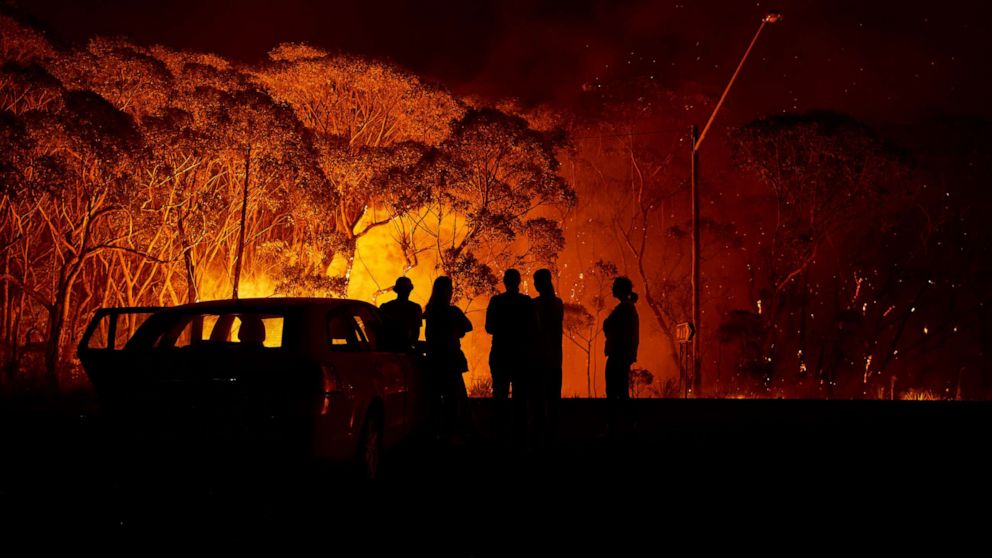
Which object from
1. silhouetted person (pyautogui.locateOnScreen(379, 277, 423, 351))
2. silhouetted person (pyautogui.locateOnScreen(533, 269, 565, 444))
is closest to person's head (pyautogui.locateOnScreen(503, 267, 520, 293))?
silhouetted person (pyautogui.locateOnScreen(533, 269, 565, 444))

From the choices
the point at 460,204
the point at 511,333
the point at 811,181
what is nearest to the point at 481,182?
the point at 460,204

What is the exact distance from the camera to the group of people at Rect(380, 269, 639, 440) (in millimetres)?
11320

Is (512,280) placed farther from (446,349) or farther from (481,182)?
(481,182)

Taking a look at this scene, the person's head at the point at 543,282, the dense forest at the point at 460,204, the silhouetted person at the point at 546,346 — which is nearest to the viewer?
the silhouetted person at the point at 546,346

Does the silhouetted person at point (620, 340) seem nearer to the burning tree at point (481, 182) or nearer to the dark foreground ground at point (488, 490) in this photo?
the dark foreground ground at point (488, 490)

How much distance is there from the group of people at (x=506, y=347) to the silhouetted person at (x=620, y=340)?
985mm

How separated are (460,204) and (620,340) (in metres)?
17.8

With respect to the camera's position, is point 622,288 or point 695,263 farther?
point 695,263

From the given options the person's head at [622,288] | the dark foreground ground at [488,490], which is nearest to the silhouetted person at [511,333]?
the dark foreground ground at [488,490]

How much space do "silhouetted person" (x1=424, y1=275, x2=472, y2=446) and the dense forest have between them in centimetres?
1062

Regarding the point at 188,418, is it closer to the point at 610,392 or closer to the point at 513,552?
the point at 513,552

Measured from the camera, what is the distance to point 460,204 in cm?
3014

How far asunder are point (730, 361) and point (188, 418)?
4022 cm

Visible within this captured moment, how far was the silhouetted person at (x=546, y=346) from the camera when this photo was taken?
11469 millimetres
